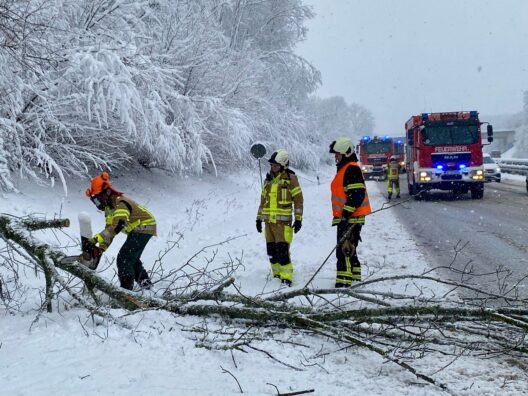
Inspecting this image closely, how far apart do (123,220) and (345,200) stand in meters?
2.58

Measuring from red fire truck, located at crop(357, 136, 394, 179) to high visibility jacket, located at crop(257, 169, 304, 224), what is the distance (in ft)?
76.4

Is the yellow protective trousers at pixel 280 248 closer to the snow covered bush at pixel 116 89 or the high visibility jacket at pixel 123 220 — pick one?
the high visibility jacket at pixel 123 220

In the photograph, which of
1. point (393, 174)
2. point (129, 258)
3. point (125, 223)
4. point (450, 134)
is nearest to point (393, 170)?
point (393, 174)

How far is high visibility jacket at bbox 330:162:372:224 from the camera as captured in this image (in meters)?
5.51

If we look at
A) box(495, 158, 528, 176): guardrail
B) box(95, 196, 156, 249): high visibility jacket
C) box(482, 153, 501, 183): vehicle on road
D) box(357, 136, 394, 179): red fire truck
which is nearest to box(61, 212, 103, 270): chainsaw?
box(95, 196, 156, 249): high visibility jacket

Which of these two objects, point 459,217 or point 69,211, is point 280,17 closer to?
point 459,217

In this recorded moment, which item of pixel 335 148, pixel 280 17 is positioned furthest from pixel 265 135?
pixel 335 148

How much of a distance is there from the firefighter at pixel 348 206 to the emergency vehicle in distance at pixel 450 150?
10.8 meters

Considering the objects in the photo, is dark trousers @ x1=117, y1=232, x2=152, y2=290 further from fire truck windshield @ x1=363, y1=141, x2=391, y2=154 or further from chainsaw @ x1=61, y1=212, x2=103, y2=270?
fire truck windshield @ x1=363, y1=141, x2=391, y2=154

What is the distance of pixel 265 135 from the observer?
22.2 m

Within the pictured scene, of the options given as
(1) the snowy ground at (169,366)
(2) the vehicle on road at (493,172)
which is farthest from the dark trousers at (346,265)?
(2) the vehicle on road at (493,172)

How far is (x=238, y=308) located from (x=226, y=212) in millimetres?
9542

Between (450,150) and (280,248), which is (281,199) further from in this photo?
(450,150)

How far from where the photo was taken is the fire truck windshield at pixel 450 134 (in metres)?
15.7
